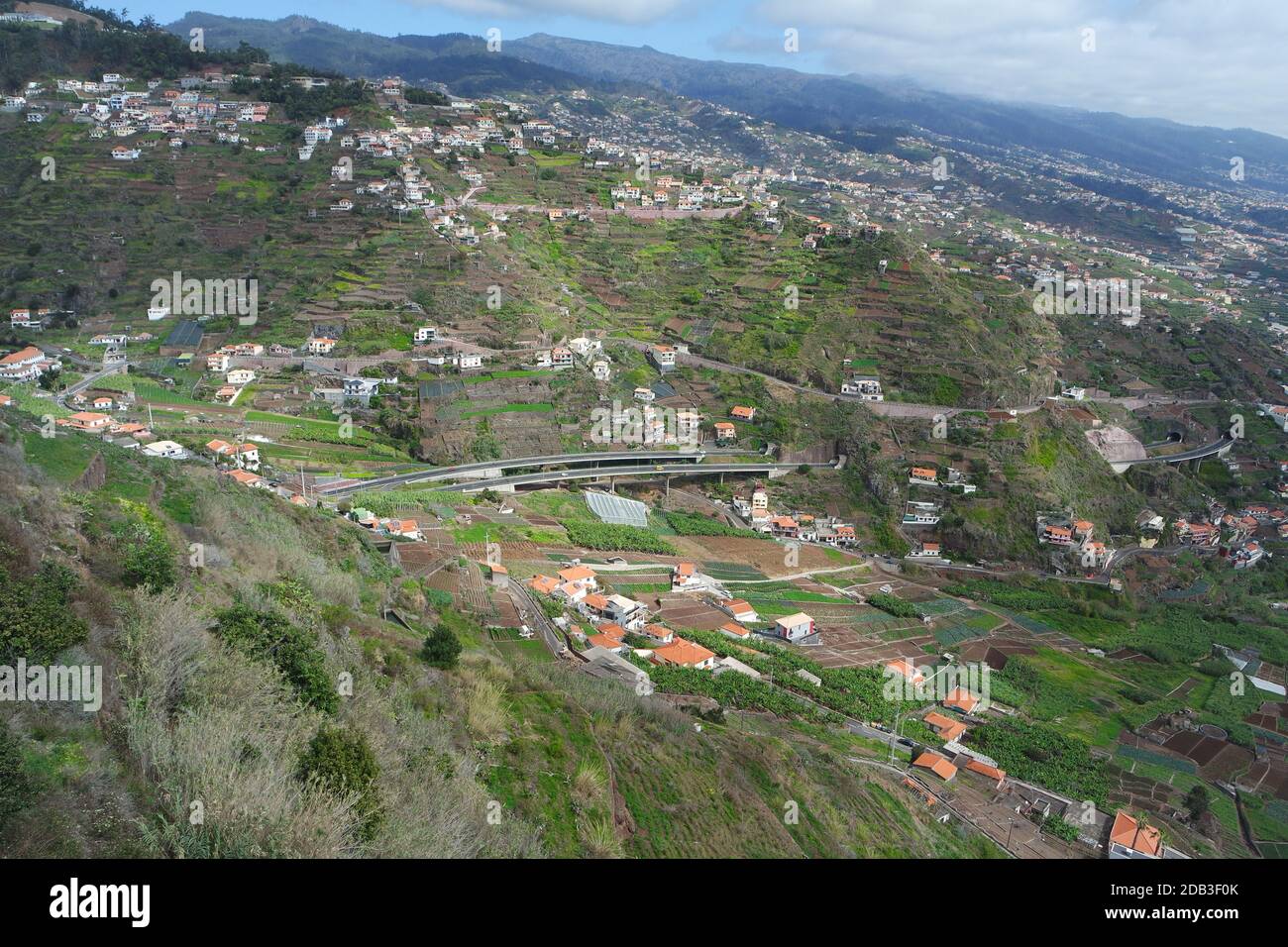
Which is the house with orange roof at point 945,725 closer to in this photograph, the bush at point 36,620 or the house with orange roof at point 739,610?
the house with orange roof at point 739,610

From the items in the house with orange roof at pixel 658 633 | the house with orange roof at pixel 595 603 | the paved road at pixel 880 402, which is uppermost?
the paved road at pixel 880 402

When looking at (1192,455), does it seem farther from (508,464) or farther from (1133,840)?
(508,464)

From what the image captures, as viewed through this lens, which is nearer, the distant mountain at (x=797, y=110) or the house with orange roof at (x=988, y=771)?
the house with orange roof at (x=988, y=771)

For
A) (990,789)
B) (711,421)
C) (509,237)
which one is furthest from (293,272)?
(990,789)

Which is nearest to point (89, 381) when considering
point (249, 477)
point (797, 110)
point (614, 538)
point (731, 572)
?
point (249, 477)

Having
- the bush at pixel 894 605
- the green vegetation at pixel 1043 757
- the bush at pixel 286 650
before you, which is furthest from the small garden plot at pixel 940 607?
the bush at pixel 286 650
